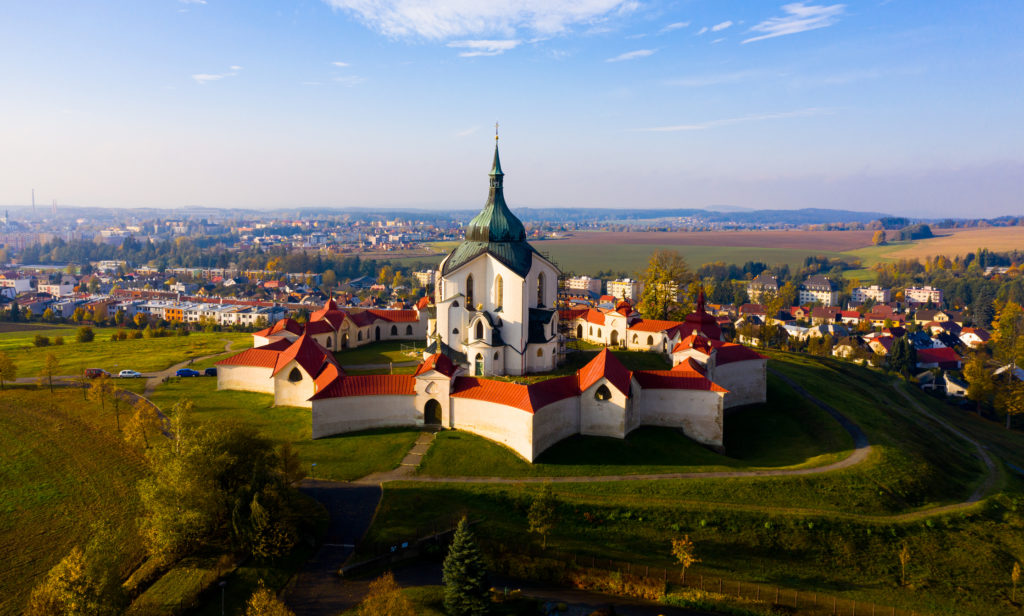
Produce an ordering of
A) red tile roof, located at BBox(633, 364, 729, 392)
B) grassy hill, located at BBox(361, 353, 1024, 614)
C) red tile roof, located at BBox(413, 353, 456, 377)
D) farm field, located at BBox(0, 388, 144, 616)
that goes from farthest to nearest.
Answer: red tile roof, located at BBox(633, 364, 729, 392)
red tile roof, located at BBox(413, 353, 456, 377)
grassy hill, located at BBox(361, 353, 1024, 614)
farm field, located at BBox(0, 388, 144, 616)

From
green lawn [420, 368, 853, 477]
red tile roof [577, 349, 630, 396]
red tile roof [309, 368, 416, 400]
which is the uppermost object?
red tile roof [577, 349, 630, 396]

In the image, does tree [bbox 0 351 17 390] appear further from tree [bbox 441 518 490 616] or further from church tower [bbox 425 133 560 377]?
tree [bbox 441 518 490 616]

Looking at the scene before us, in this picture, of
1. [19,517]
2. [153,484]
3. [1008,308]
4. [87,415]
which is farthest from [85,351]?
[1008,308]

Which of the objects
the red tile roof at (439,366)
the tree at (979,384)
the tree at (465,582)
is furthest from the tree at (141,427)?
the tree at (979,384)

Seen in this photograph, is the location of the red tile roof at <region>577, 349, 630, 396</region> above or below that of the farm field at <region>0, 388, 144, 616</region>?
above

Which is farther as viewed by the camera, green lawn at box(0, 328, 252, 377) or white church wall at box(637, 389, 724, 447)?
green lawn at box(0, 328, 252, 377)

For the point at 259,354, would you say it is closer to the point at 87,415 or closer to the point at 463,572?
the point at 87,415

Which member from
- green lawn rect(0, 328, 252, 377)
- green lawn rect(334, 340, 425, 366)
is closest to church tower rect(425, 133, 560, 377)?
green lawn rect(334, 340, 425, 366)
